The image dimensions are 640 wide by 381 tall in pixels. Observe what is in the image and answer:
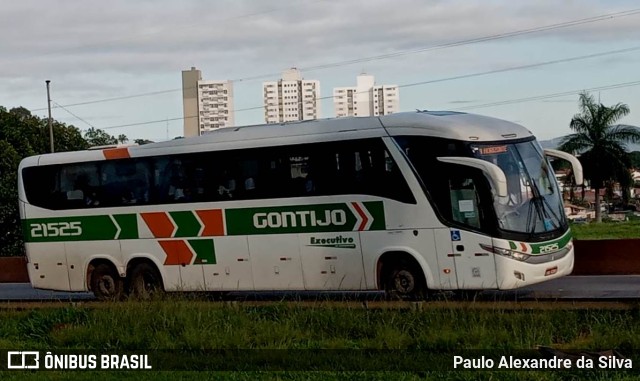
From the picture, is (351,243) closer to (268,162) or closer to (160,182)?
(268,162)

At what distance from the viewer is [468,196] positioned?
53.9 ft

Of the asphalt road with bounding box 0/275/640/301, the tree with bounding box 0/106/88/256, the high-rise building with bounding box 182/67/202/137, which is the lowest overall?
the asphalt road with bounding box 0/275/640/301

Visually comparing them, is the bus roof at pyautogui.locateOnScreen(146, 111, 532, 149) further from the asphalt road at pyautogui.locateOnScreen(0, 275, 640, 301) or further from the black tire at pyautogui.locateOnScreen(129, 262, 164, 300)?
the black tire at pyautogui.locateOnScreen(129, 262, 164, 300)

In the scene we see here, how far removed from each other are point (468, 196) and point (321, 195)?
2792 mm

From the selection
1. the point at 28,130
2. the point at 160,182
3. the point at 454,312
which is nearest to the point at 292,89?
the point at 28,130

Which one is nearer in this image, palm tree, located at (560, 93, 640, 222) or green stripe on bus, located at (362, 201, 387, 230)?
green stripe on bus, located at (362, 201, 387, 230)

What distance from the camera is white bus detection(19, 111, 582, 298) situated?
53.8ft

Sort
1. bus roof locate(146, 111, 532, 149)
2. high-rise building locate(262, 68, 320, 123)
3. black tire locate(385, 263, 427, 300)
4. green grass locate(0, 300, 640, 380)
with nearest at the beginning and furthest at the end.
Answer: green grass locate(0, 300, 640, 380)
bus roof locate(146, 111, 532, 149)
black tire locate(385, 263, 427, 300)
high-rise building locate(262, 68, 320, 123)

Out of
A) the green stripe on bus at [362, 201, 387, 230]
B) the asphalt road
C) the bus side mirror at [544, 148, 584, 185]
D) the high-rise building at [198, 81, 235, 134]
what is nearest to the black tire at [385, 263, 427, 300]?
the green stripe on bus at [362, 201, 387, 230]

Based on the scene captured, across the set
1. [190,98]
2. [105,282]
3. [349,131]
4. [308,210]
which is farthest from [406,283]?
[190,98]

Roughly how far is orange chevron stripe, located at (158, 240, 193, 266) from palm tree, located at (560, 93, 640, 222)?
43.5 m

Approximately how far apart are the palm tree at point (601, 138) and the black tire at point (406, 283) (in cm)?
4422

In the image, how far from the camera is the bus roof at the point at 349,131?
16750 mm

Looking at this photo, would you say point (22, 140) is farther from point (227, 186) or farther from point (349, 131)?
point (349, 131)
